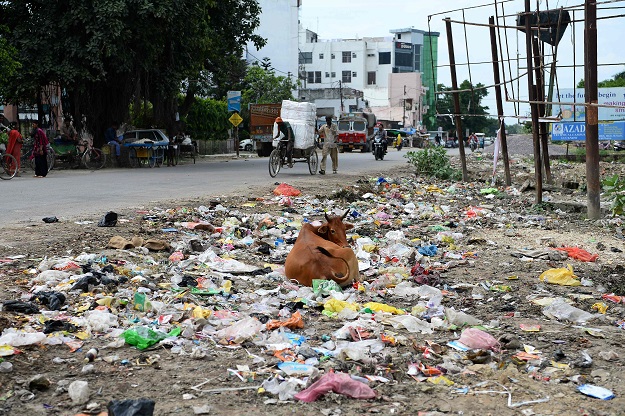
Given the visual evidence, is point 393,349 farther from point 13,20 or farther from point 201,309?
point 13,20

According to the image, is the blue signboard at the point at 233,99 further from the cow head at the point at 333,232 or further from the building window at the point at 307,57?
the building window at the point at 307,57

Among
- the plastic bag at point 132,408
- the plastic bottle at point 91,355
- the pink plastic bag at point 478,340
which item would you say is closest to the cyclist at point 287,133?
the pink plastic bag at point 478,340

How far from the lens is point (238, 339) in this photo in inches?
165

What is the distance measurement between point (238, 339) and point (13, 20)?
19.9 meters

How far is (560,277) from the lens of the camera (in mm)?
6266

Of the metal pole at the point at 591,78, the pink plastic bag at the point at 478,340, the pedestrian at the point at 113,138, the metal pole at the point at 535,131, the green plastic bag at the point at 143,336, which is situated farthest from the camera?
the pedestrian at the point at 113,138

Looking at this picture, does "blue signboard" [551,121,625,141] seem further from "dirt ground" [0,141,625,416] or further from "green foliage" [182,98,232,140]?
"dirt ground" [0,141,625,416]

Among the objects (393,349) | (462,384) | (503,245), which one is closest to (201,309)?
(393,349)

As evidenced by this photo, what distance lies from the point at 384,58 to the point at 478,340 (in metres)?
95.2

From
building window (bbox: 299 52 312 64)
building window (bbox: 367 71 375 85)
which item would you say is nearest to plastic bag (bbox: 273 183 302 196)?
building window (bbox: 299 52 312 64)

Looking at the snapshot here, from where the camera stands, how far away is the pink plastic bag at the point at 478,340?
13.8ft

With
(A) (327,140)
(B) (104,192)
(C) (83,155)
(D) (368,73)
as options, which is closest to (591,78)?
(B) (104,192)

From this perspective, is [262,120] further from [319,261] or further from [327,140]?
[319,261]

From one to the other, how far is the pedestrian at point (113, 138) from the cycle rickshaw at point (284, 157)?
6.35m
